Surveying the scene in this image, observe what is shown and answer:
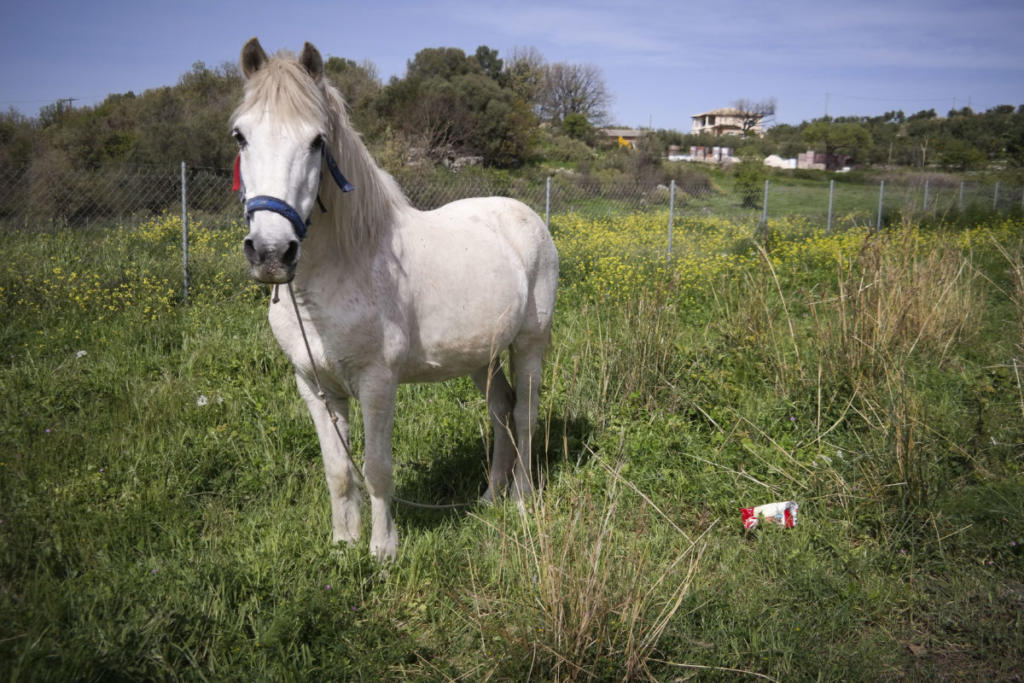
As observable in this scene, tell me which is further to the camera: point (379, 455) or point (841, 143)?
point (841, 143)

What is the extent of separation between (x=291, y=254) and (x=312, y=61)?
2.52 feet

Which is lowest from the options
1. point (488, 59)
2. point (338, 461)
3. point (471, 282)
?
point (338, 461)

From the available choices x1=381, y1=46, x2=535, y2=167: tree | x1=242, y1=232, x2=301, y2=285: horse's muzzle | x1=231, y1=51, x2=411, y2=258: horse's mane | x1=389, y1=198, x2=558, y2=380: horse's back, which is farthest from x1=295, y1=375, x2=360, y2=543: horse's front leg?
x1=381, y1=46, x2=535, y2=167: tree

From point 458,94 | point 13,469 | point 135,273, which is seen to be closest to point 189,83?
point 458,94

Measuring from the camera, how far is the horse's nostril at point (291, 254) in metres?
2.00

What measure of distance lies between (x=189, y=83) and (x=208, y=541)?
1008 inches

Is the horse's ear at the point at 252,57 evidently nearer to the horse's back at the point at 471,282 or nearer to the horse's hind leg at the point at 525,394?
the horse's back at the point at 471,282

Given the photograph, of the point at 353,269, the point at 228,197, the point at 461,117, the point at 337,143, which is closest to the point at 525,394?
the point at 353,269

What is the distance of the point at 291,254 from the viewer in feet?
6.64

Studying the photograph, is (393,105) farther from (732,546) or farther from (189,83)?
(732,546)

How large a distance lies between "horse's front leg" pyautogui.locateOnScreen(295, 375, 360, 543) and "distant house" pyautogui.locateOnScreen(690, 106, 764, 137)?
78476 millimetres

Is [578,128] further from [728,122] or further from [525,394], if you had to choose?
[728,122]

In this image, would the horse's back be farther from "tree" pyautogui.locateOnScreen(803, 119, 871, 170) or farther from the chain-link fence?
"tree" pyautogui.locateOnScreen(803, 119, 871, 170)

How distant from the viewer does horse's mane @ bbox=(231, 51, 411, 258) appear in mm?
2115
